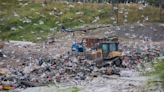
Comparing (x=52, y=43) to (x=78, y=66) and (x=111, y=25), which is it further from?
(x=78, y=66)

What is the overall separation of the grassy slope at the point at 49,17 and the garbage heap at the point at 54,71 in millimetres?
12489

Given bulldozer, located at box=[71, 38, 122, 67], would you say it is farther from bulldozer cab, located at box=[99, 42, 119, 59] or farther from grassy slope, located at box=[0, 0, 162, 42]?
grassy slope, located at box=[0, 0, 162, 42]

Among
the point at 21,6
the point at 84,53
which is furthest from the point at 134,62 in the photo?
the point at 21,6

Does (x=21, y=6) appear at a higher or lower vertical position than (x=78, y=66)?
lower

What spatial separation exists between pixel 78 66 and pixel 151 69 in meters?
16.1

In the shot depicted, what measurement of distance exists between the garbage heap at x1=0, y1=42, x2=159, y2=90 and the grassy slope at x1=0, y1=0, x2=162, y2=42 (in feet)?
41.0

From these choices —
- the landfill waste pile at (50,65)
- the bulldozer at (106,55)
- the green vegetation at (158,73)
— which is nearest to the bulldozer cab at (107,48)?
the bulldozer at (106,55)

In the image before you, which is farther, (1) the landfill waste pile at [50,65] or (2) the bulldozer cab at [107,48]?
(2) the bulldozer cab at [107,48]

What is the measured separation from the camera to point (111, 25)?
3541 cm

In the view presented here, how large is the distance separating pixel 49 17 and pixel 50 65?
19.3 m

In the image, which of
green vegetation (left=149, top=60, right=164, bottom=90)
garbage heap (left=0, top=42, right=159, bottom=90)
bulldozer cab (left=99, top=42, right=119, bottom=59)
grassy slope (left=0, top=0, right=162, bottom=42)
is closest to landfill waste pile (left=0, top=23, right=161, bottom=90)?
garbage heap (left=0, top=42, right=159, bottom=90)

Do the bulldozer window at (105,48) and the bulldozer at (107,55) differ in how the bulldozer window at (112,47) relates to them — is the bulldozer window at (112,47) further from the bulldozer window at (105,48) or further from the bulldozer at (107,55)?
the bulldozer window at (105,48)

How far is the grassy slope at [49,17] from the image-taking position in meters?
34.9

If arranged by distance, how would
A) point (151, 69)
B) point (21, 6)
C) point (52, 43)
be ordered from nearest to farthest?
point (151, 69) → point (52, 43) → point (21, 6)
